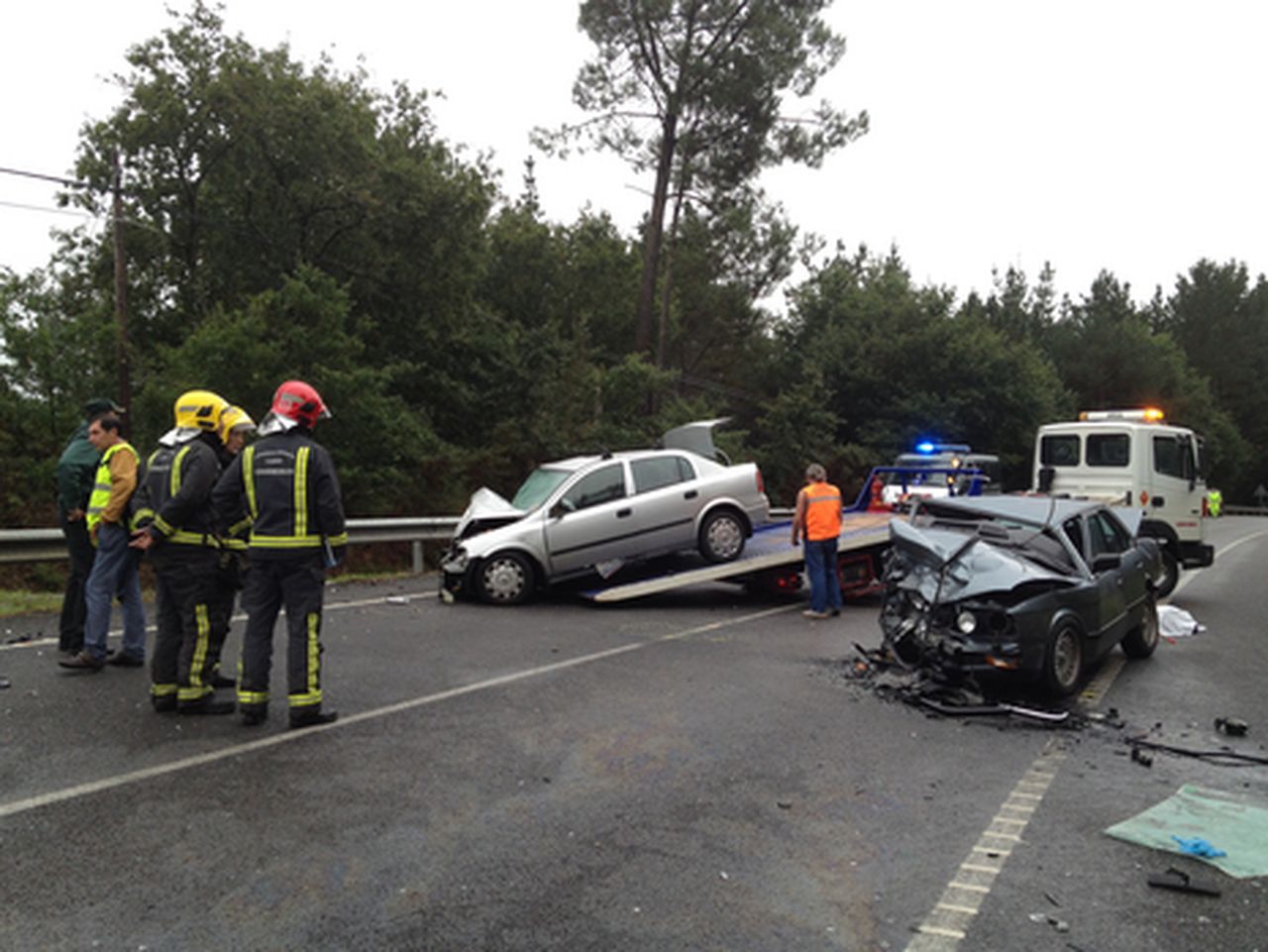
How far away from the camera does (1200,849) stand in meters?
4.02

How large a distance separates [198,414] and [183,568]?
985 mm

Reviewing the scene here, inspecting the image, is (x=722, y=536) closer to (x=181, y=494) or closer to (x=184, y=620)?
(x=184, y=620)

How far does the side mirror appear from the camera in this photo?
7.31m

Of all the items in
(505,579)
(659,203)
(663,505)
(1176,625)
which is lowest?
(1176,625)

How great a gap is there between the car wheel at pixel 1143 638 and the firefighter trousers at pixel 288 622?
6830 millimetres

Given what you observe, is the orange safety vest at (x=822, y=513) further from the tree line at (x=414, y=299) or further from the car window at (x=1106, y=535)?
the tree line at (x=414, y=299)

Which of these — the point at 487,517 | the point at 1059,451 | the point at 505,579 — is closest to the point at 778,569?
the point at 505,579

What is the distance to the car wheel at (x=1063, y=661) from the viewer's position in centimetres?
655

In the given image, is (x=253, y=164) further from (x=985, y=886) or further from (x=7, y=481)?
(x=985, y=886)

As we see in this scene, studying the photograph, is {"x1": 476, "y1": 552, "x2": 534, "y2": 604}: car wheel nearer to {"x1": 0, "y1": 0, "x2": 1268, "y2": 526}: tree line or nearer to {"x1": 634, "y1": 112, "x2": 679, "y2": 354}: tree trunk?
{"x1": 0, "y1": 0, "x2": 1268, "y2": 526}: tree line

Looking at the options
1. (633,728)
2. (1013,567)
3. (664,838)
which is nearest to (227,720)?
(633,728)

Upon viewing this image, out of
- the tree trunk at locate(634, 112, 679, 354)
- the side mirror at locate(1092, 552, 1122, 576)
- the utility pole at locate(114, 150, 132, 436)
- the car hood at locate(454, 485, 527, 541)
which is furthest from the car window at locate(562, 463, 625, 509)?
the tree trunk at locate(634, 112, 679, 354)

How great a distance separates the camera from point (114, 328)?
738 inches

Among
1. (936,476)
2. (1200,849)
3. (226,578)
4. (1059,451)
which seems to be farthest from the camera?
(936,476)
